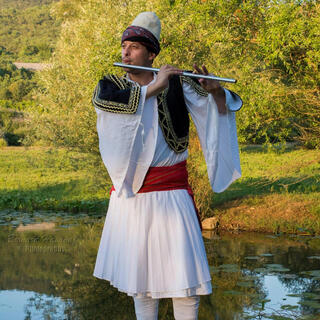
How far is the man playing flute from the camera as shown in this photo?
10.0 ft

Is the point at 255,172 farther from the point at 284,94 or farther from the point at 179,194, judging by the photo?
the point at 179,194

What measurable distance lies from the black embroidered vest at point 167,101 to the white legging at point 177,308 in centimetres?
81

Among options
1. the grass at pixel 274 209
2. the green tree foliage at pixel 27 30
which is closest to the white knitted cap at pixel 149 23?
the grass at pixel 274 209

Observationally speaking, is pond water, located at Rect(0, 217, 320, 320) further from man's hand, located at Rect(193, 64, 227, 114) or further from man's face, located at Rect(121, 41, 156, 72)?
man's face, located at Rect(121, 41, 156, 72)

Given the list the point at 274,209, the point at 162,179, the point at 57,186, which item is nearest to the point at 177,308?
the point at 162,179

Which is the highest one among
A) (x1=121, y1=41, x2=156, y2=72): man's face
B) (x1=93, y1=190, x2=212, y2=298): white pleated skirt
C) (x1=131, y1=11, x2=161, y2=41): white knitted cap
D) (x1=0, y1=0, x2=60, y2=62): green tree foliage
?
(x1=0, y1=0, x2=60, y2=62): green tree foliage

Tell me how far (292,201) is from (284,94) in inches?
82.2

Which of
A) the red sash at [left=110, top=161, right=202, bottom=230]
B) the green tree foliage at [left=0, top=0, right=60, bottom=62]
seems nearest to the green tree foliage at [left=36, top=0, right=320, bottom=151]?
the red sash at [left=110, top=161, right=202, bottom=230]

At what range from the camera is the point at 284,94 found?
8.23m

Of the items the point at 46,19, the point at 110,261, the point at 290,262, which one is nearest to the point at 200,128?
the point at 110,261

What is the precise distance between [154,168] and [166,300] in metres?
2.43

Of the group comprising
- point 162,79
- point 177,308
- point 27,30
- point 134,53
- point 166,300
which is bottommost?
point 166,300

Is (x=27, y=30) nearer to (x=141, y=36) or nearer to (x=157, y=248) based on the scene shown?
(x=141, y=36)

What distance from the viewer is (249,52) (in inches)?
351
